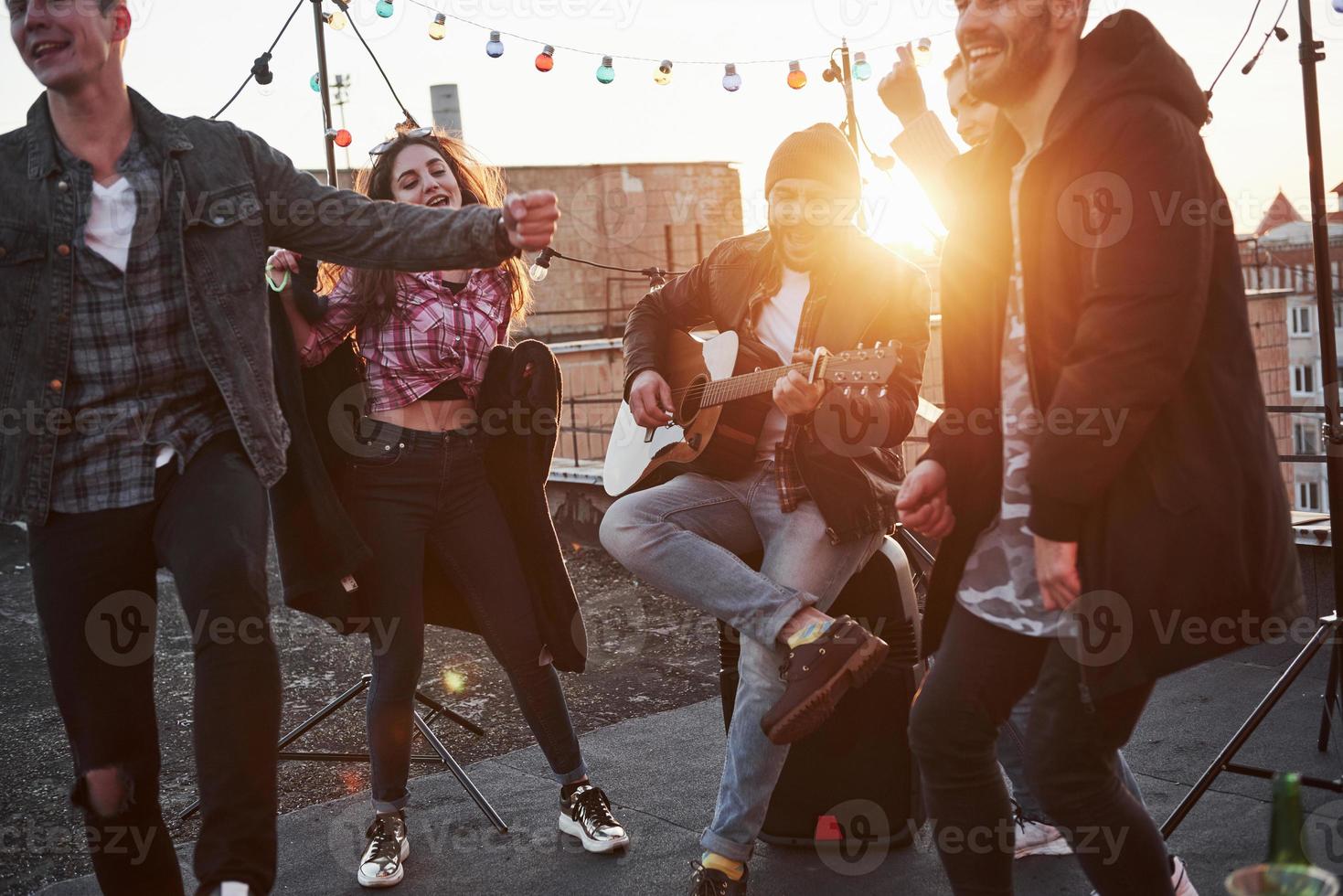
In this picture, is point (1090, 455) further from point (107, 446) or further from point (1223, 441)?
point (107, 446)

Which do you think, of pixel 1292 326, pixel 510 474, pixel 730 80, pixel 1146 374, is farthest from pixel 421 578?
pixel 1292 326

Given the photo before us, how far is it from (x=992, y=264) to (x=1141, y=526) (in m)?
0.54

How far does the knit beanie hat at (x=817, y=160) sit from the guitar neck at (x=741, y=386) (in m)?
0.51

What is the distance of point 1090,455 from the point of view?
184cm

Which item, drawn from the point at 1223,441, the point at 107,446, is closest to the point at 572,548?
the point at 107,446

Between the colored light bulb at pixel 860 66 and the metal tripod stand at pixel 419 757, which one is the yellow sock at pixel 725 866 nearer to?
the metal tripod stand at pixel 419 757

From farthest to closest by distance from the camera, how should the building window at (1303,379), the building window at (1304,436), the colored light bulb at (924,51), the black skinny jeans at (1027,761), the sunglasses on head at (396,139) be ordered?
the building window at (1303,379) < the building window at (1304,436) < the colored light bulb at (924,51) < the sunglasses on head at (396,139) < the black skinny jeans at (1027,761)

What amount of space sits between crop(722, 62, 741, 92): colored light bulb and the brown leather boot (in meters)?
4.60

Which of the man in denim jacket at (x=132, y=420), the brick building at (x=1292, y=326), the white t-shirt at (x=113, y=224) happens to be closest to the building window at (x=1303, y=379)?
the brick building at (x=1292, y=326)

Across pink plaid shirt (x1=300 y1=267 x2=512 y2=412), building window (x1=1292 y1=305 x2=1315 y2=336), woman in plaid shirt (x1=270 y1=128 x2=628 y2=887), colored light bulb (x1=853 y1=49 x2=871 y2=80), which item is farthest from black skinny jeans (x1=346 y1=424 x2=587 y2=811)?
building window (x1=1292 y1=305 x2=1315 y2=336)

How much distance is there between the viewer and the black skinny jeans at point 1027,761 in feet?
6.38

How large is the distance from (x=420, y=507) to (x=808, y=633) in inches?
42.5

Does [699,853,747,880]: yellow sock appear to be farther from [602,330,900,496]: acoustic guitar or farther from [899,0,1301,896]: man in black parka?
[602,330,900,496]: acoustic guitar

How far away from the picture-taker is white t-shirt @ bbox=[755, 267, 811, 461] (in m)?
3.30
